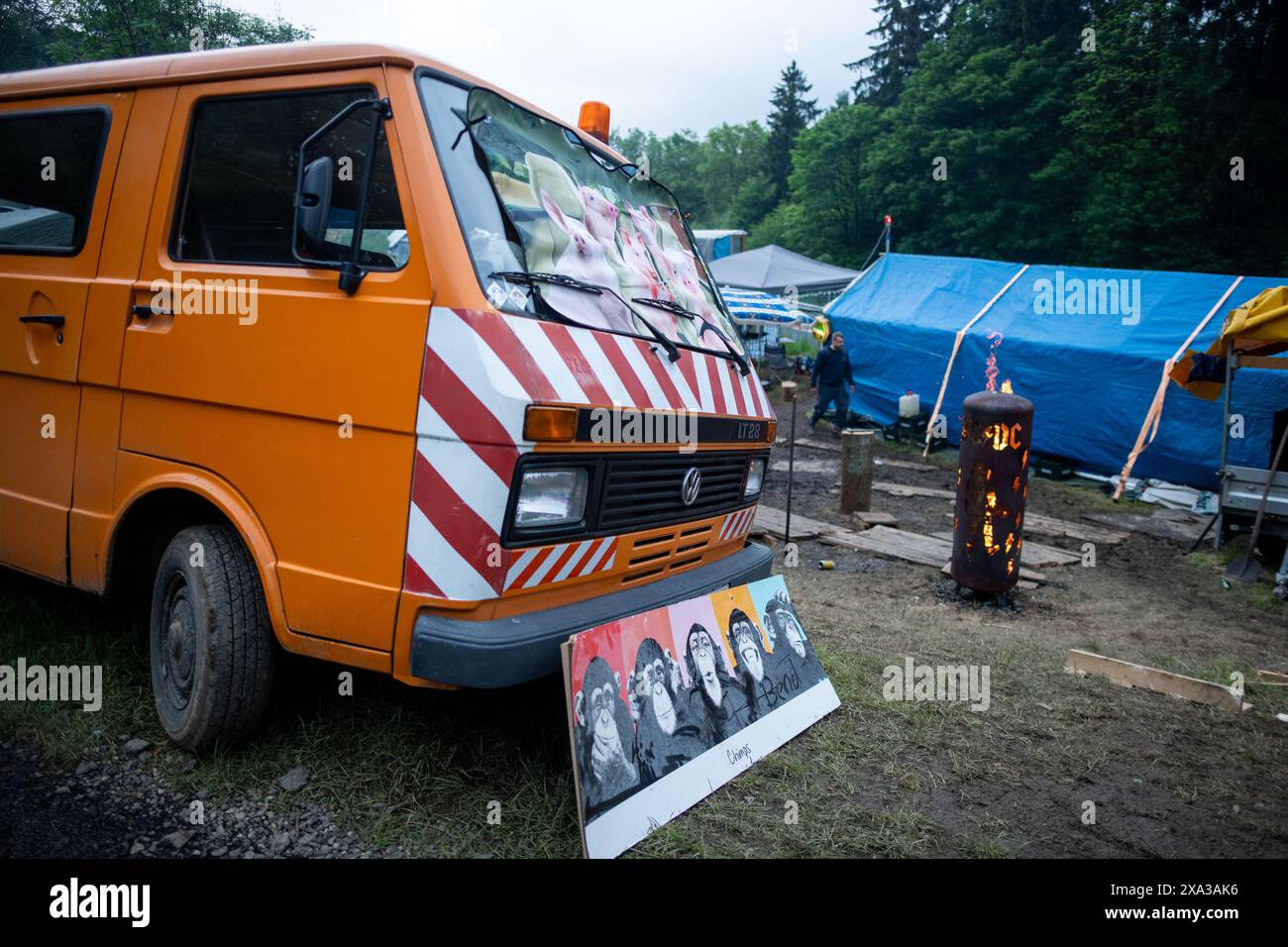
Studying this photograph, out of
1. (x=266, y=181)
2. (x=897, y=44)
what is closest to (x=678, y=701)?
(x=266, y=181)

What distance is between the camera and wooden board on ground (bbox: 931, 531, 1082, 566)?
26.4 ft

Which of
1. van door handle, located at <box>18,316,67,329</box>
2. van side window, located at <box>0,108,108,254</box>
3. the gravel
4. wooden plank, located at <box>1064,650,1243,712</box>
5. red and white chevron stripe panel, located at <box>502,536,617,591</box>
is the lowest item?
the gravel

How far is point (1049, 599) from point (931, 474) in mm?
5646

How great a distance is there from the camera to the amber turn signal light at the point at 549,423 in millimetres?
2633

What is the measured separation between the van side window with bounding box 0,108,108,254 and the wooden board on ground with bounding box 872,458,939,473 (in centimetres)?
1054

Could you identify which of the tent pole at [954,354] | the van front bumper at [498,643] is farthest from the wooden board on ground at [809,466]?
the van front bumper at [498,643]

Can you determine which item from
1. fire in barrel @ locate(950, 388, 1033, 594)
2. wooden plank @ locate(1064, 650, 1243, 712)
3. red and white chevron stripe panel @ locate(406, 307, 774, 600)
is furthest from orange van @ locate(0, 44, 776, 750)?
fire in barrel @ locate(950, 388, 1033, 594)

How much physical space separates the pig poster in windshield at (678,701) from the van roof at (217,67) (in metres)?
2.03

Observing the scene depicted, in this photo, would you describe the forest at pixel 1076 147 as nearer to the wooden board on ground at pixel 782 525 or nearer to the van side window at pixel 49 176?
the wooden board on ground at pixel 782 525

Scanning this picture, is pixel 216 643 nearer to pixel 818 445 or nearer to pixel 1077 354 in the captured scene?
pixel 1077 354

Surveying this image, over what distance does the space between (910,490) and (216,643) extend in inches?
369

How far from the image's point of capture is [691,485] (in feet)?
11.2

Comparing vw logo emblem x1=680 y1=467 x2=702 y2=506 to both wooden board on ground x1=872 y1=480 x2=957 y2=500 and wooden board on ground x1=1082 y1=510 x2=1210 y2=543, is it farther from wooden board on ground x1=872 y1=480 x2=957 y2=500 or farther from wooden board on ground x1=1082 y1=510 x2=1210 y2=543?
wooden board on ground x1=1082 y1=510 x2=1210 y2=543
